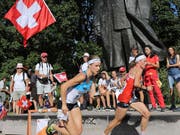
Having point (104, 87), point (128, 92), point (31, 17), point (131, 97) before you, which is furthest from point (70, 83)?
point (31, 17)

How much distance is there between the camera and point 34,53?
3444 centimetres

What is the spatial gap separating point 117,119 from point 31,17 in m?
6.69

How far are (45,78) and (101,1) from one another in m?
2.67

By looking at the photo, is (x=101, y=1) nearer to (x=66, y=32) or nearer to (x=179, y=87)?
(x=179, y=87)

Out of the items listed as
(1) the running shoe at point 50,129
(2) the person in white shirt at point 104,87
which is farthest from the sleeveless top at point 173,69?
(1) the running shoe at point 50,129

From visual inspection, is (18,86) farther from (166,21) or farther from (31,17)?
(166,21)

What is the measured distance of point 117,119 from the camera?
8.22 metres

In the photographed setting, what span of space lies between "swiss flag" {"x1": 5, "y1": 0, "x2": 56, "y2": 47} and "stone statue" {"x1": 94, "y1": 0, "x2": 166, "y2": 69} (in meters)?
2.00

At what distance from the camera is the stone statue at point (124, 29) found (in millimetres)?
12039

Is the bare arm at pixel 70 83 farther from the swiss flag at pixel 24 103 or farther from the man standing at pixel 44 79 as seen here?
the swiss flag at pixel 24 103

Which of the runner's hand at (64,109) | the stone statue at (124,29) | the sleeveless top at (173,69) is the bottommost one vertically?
the runner's hand at (64,109)

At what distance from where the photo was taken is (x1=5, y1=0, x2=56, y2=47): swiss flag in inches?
542

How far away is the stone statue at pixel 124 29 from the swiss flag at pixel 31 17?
200 cm

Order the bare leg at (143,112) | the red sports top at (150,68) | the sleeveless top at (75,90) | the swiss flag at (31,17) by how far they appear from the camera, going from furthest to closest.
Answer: the swiss flag at (31,17)
the red sports top at (150,68)
the bare leg at (143,112)
the sleeveless top at (75,90)
